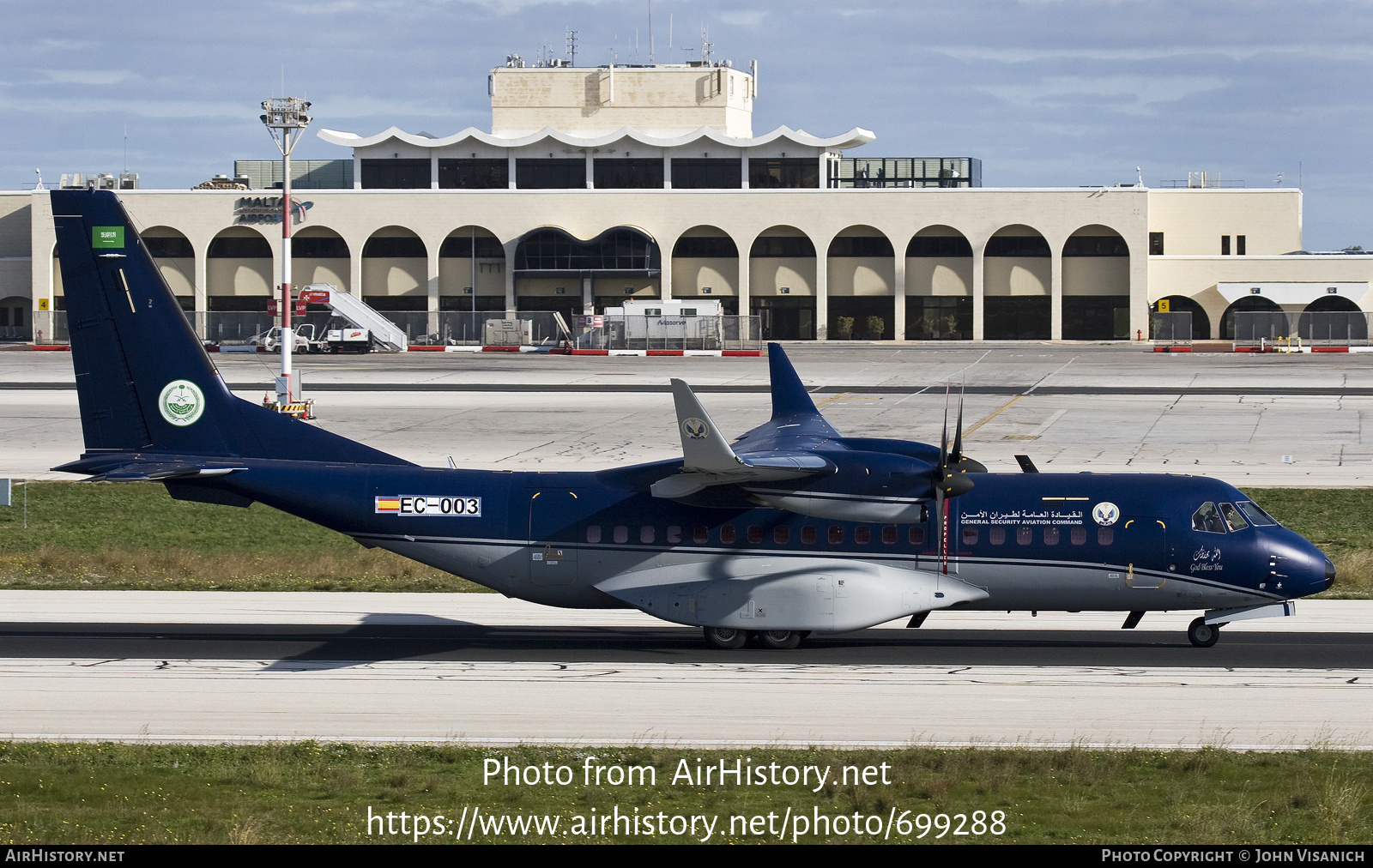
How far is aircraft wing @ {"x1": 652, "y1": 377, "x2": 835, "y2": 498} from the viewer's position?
21.9 m

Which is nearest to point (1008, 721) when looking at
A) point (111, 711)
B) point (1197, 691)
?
point (1197, 691)

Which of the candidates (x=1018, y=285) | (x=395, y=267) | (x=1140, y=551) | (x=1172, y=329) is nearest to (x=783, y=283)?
(x=1018, y=285)

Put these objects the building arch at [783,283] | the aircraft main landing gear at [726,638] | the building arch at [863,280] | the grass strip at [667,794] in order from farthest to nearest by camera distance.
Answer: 1. the building arch at [783,283]
2. the building arch at [863,280]
3. the aircraft main landing gear at [726,638]
4. the grass strip at [667,794]

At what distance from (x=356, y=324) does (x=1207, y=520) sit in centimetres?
8687

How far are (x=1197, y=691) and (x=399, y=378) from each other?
64.0 meters

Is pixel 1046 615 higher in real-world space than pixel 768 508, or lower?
lower

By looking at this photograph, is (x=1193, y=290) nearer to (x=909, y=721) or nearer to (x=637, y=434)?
(x=637, y=434)

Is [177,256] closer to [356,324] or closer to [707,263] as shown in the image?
[356,324]

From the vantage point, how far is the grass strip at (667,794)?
15.7 meters

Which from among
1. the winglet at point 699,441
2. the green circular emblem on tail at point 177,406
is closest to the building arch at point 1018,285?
the green circular emblem on tail at point 177,406

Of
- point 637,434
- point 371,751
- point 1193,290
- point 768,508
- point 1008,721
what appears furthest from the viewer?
point 1193,290

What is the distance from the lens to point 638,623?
29.4 m

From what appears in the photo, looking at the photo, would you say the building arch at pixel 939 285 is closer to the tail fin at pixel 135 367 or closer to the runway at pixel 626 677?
the runway at pixel 626 677

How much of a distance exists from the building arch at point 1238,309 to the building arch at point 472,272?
5922cm
